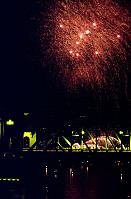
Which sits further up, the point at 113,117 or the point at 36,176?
the point at 113,117

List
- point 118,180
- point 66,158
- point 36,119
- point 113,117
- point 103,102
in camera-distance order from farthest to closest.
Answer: point 103,102, point 113,117, point 66,158, point 36,119, point 118,180

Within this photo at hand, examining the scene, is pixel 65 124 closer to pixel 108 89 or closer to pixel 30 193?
pixel 108 89

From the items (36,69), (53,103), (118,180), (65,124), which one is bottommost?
(118,180)

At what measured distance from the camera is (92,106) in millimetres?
14727

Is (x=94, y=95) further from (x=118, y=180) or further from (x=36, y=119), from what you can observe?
(x=118, y=180)

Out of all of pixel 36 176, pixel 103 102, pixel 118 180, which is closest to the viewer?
pixel 118 180

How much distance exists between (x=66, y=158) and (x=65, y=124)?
1418 mm

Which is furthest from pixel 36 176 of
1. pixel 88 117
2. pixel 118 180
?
pixel 88 117

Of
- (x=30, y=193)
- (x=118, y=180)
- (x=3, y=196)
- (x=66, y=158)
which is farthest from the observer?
(x=66, y=158)

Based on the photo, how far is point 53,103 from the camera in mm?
13664

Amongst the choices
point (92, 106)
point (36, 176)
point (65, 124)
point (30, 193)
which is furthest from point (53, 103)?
point (30, 193)

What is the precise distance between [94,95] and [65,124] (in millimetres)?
3298

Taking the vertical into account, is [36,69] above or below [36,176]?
above

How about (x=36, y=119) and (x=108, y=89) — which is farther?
(x=108, y=89)
